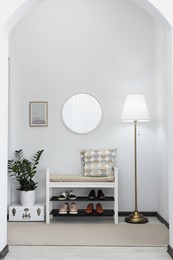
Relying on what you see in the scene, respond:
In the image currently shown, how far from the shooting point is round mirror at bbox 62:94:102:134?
4.71 metres

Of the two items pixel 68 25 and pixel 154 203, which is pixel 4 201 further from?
pixel 68 25

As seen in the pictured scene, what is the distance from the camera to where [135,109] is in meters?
4.25

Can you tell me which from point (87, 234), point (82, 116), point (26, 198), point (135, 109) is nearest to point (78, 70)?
point (82, 116)

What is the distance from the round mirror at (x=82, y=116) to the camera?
15.4ft

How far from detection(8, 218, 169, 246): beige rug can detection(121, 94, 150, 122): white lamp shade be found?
4.41ft

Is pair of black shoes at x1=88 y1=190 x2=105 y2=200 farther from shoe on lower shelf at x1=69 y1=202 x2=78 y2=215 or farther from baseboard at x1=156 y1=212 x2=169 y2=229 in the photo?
baseboard at x1=156 y1=212 x2=169 y2=229

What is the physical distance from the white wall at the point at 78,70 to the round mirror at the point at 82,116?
84 mm

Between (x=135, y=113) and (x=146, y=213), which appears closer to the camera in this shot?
(x=135, y=113)

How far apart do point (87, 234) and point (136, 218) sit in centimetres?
84

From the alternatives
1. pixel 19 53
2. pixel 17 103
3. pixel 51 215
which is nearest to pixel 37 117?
pixel 17 103

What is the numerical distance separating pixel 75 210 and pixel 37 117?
1.42 metres

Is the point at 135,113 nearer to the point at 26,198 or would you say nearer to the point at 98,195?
the point at 98,195

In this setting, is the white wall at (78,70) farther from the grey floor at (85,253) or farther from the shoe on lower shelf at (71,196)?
the grey floor at (85,253)

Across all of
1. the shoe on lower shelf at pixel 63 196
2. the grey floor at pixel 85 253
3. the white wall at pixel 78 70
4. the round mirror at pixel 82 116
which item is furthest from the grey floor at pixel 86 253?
the round mirror at pixel 82 116
